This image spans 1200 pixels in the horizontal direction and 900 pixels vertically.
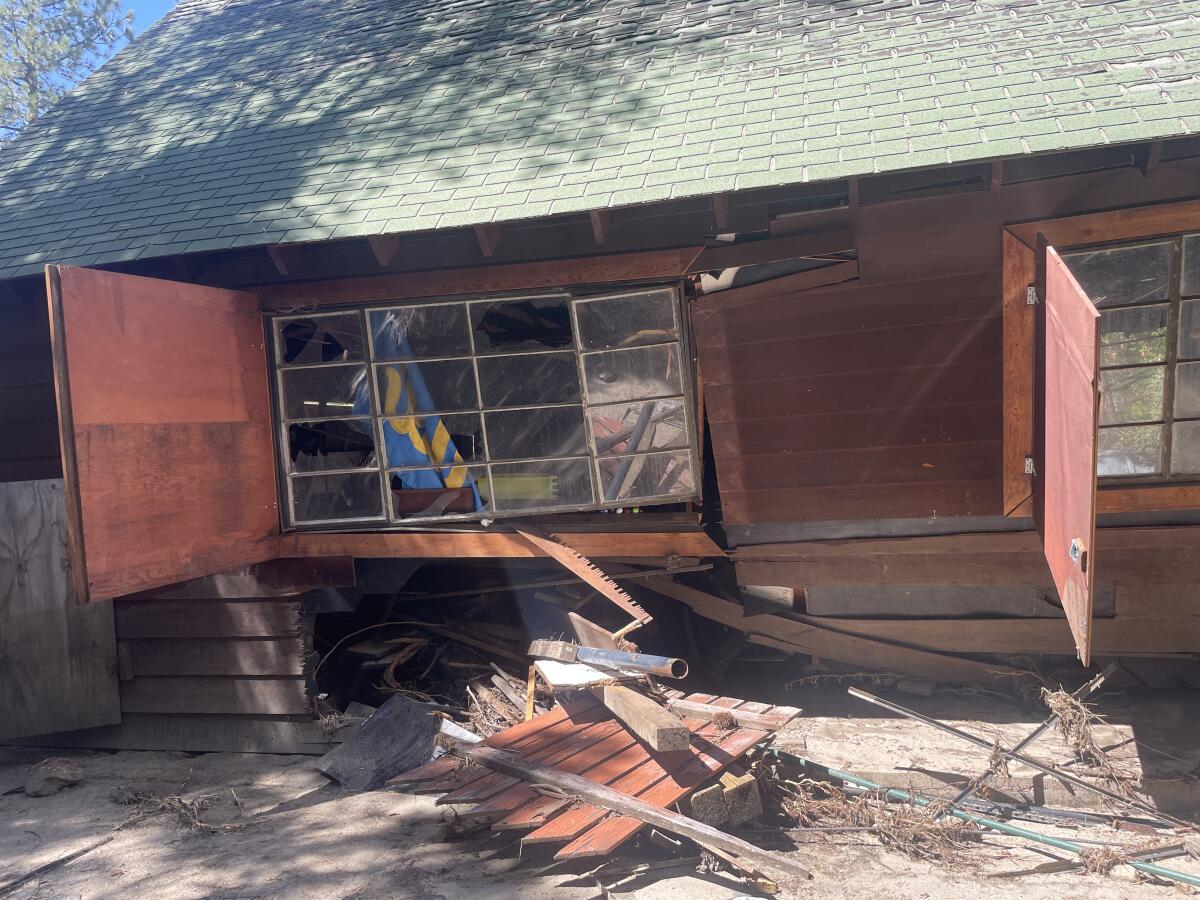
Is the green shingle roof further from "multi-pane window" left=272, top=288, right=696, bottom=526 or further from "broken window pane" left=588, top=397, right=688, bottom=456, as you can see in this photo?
"broken window pane" left=588, top=397, right=688, bottom=456

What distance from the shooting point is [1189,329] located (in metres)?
4.41

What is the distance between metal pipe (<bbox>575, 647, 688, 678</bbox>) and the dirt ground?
86cm

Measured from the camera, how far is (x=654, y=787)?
3922 millimetres

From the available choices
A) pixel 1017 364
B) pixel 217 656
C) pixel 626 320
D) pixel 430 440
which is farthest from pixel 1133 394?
pixel 217 656

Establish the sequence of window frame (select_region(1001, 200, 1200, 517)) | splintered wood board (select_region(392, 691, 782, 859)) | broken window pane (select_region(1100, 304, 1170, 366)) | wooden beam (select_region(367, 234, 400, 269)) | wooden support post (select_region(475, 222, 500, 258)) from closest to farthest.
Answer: splintered wood board (select_region(392, 691, 782, 859)) → window frame (select_region(1001, 200, 1200, 517)) → broken window pane (select_region(1100, 304, 1170, 366)) → wooden support post (select_region(475, 222, 500, 258)) → wooden beam (select_region(367, 234, 400, 269))

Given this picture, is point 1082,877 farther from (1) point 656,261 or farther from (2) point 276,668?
(2) point 276,668

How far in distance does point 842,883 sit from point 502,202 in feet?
12.6

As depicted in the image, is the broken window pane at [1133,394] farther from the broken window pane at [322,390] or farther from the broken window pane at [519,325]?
the broken window pane at [322,390]

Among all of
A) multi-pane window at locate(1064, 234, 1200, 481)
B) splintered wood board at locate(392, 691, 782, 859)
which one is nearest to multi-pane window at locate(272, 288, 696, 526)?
splintered wood board at locate(392, 691, 782, 859)

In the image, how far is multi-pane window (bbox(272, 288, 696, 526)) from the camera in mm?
5250

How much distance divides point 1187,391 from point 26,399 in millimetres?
7562

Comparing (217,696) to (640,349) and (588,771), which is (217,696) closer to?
(588,771)

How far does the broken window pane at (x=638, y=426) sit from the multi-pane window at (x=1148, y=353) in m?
2.34

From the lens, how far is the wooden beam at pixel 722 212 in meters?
4.66
